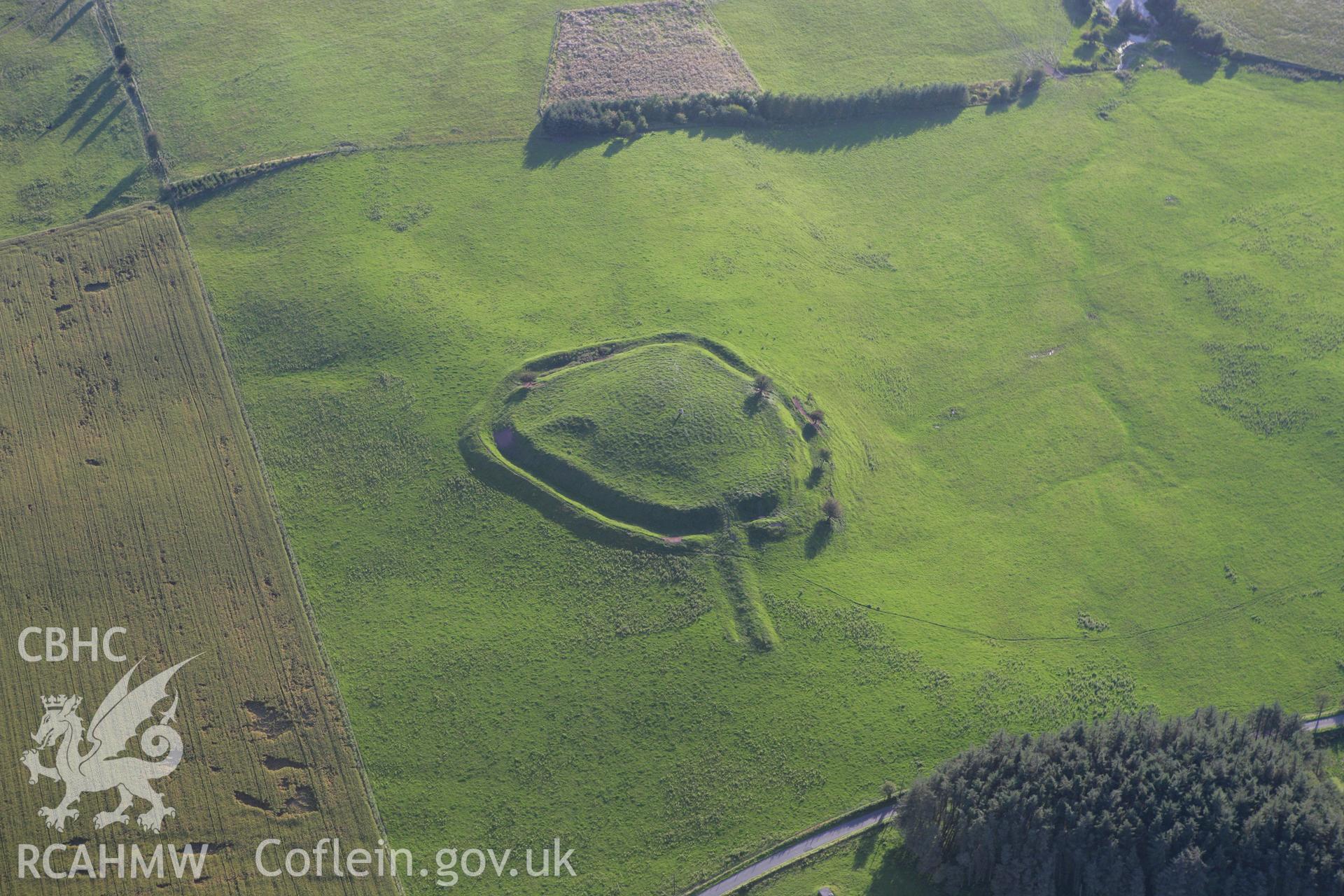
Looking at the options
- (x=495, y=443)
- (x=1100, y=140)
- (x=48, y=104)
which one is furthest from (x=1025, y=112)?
(x=48, y=104)

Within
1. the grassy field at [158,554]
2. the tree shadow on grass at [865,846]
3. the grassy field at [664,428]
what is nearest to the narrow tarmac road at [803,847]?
the tree shadow on grass at [865,846]

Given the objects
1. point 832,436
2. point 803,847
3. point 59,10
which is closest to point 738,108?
point 832,436

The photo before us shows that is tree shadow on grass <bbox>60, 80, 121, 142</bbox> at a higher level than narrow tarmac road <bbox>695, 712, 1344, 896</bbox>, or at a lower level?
higher

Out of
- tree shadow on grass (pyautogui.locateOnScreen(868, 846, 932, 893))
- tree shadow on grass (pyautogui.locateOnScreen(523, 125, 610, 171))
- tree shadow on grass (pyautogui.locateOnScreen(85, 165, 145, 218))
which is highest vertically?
tree shadow on grass (pyautogui.locateOnScreen(85, 165, 145, 218))

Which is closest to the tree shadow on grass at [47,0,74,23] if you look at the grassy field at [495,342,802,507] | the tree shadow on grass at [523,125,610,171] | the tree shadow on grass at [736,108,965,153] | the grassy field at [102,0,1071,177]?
the grassy field at [102,0,1071,177]

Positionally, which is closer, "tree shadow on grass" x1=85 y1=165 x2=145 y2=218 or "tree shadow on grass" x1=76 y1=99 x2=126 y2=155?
"tree shadow on grass" x1=85 y1=165 x2=145 y2=218

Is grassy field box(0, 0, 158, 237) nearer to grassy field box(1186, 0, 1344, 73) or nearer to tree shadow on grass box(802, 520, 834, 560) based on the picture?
tree shadow on grass box(802, 520, 834, 560)

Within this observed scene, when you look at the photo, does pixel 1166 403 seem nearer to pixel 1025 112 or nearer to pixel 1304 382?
pixel 1304 382
